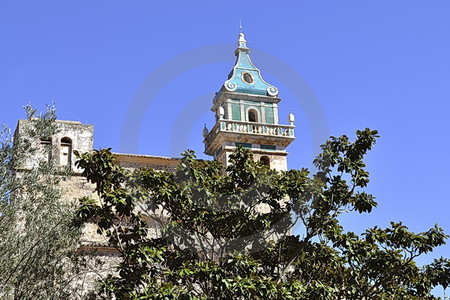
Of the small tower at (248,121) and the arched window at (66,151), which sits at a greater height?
the small tower at (248,121)

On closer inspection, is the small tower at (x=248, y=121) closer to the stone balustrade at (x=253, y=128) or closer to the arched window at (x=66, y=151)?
the stone balustrade at (x=253, y=128)

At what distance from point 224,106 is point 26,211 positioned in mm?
20072

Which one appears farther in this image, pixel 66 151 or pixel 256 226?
pixel 66 151

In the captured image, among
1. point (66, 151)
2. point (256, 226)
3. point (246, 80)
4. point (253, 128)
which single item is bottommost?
point (256, 226)

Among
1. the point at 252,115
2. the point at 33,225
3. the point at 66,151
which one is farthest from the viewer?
the point at 252,115

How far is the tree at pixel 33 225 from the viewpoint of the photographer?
1538cm

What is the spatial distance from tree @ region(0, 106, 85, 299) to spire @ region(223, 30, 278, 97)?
19.5 metres

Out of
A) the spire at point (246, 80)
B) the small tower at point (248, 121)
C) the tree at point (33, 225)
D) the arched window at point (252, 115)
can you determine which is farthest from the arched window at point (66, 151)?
the arched window at point (252, 115)

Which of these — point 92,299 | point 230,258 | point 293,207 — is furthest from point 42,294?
point 293,207

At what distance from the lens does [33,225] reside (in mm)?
16078

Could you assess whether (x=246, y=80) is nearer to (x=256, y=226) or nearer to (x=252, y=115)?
(x=252, y=115)

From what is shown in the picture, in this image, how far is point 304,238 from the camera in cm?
1708

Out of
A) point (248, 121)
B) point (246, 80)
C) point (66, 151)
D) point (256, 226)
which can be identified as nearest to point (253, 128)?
point (248, 121)

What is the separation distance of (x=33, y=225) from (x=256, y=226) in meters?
5.47
